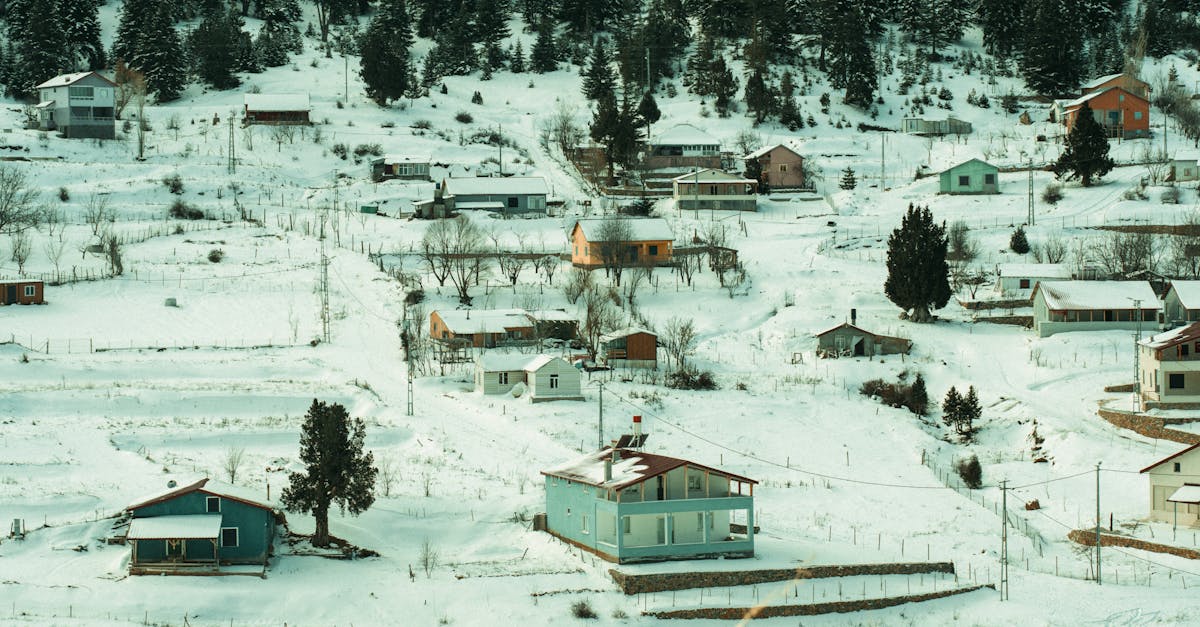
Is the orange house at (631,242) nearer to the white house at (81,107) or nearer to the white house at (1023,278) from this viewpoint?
the white house at (1023,278)

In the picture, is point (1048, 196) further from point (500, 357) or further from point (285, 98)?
point (285, 98)

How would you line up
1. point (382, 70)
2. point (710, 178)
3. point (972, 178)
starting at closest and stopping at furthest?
point (972, 178) < point (710, 178) < point (382, 70)

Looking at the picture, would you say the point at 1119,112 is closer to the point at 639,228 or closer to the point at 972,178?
the point at 972,178

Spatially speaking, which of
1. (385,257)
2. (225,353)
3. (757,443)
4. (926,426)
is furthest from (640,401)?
(385,257)

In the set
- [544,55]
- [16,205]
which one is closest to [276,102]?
[16,205]

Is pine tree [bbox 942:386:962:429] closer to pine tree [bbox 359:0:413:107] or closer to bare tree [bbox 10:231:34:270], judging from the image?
bare tree [bbox 10:231:34:270]

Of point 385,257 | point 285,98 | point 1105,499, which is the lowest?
point 1105,499
